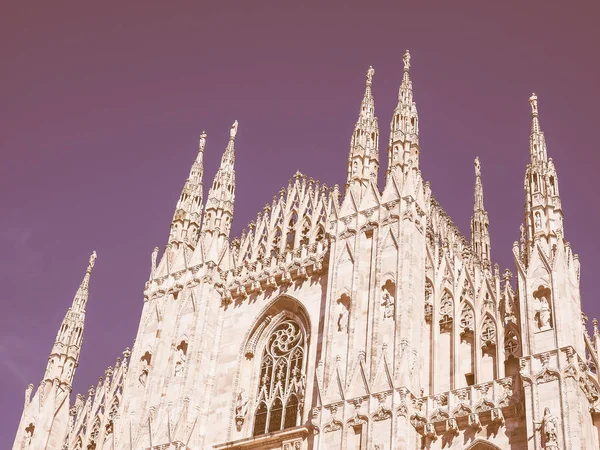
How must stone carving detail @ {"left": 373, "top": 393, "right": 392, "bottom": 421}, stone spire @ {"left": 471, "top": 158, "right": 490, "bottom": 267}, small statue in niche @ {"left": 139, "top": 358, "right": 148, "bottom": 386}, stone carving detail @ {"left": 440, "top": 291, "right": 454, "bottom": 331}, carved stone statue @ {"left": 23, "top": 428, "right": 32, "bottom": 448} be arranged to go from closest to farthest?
1. stone carving detail @ {"left": 373, "top": 393, "right": 392, "bottom": 421}
2. stone carving detail @ {"left": 440, "top": 291, "right": 454, "bottom": 331}
3. small statue in niche @ {"left": 139, "top": 358, "right": 148, "bottom": 386}
4. carved stone statue @ {"left": 23, "top": 428, "right": 32, "bottom": 448}
5. stone spire @ {"left": 471, "top": 158, "right": 490, "bottom": 267}

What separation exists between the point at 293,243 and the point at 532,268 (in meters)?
9.93

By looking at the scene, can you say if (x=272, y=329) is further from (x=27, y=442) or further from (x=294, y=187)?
(x=27, y=442)

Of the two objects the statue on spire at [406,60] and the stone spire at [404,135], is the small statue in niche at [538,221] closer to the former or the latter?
the stone spire at [404,135]

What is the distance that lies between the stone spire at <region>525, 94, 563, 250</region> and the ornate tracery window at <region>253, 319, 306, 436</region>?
319 inches

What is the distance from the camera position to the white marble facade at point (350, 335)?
25.7 m

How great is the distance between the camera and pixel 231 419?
3078 centimetres

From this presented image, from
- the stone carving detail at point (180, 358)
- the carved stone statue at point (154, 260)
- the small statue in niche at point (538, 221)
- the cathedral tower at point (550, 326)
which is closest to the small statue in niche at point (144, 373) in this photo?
the stone carving detail at point (180, 358)

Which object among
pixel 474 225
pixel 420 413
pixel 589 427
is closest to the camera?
pixel 589 427

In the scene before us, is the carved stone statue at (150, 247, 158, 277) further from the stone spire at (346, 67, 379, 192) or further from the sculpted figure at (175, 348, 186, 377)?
the stone spire at (346, 67, 379, 192)

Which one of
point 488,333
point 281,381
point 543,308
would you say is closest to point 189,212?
point 281,381

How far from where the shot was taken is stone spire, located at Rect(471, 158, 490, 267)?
1645 inches

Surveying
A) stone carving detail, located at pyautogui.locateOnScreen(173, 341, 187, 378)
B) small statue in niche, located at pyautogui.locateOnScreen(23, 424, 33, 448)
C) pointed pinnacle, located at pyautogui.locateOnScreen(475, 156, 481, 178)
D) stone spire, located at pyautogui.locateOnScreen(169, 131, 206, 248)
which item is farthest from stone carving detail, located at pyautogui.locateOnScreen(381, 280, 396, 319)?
pointed pinnacle, located at pyautogui.locateOnScreen(475, 156, 481, 178)

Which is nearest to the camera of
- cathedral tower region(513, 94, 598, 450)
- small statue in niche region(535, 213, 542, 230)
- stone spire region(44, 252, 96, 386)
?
cathedral tower region(513, 94, 598, 450)

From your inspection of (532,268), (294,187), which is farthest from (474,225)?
(532,268)
